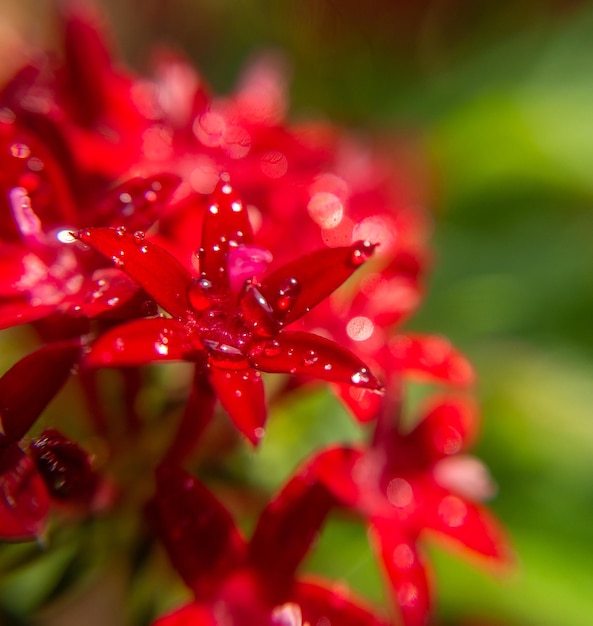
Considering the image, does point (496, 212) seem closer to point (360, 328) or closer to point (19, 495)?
Answer: point (360, 328)

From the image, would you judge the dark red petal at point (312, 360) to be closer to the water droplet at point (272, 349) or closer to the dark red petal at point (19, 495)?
the water droplet at point (272, 349)

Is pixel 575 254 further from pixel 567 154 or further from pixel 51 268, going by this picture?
pixel 51 268

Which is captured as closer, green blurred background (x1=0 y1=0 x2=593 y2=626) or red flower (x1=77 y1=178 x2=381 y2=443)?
red flower (x1=77 y1=178 x2=381 y2=443)

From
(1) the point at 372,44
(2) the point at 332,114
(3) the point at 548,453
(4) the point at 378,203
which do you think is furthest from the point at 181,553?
(1) the point at 372,44

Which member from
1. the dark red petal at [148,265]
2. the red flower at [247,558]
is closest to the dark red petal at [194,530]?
the red flower at [247,558]

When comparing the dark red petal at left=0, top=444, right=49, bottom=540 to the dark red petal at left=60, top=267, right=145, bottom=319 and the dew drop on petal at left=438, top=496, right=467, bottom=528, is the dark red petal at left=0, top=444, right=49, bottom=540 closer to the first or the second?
the dark red petal at left=60, top=267, right=145, bottom=319

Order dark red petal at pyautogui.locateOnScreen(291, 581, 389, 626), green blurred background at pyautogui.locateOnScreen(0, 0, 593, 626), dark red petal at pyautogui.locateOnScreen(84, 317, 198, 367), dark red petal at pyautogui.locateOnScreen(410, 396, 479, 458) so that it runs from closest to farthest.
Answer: dark red petal at pyautogui.locateOnScreen(84, 317, 198, 367)
dark red petal at pyautogui.locateOnScreen(291, 581, 389, 626)
dark red petal at pyautogui.locateOnScreen(410, 396, 479, 458)
green blurred background at pyautogui.locateOnScreen(0, 0, 593, 626)

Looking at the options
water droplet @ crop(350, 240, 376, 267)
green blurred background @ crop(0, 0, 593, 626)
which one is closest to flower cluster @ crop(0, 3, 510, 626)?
water droplet @ crop(350, 240, 376, 267)
